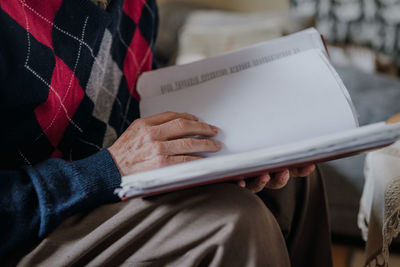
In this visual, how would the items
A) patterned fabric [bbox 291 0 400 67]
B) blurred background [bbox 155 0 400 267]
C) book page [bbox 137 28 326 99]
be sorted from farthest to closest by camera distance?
patterned fabric [bbox 291 0 400 67]
blurred background [bbox 155 0 400 267]
book page [bbox 137 28 326 99]

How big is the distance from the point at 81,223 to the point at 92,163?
0.08m

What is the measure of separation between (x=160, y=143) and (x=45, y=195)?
0.16 m

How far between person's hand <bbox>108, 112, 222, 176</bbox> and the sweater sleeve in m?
0.03

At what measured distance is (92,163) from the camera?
1.72 ft

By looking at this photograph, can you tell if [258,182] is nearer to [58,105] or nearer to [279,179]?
[279,179]

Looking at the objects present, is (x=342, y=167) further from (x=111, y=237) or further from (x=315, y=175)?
(x=111, y=237)

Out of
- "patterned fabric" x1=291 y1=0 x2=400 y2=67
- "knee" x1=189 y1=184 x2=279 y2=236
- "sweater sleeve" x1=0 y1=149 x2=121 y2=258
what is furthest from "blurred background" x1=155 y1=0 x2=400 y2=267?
"sweater sleeve" x1=0 y1=149 x2=121 y2=258

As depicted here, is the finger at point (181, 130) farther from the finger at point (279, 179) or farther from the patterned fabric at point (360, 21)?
the patterned fabric at point (360, 21)

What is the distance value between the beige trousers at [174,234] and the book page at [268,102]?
0.08m

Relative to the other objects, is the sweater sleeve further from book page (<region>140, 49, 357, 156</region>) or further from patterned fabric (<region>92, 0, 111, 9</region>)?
patterned fabric (<region>92, 0, 111, 9</region>)

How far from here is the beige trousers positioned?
49 cm

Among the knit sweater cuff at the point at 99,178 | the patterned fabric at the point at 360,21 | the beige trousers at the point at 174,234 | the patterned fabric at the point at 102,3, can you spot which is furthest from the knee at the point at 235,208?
the patterned fabric at the point at 360,21

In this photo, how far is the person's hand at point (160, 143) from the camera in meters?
0.53

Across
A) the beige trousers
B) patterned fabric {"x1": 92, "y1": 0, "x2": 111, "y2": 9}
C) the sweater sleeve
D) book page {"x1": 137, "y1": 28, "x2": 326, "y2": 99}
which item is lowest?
the beige trousers
